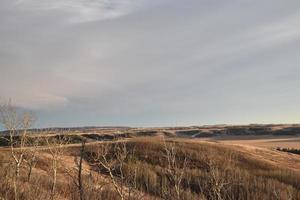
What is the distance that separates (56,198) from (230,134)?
4407 inches

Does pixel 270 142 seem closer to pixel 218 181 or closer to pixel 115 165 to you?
pixel 115 165

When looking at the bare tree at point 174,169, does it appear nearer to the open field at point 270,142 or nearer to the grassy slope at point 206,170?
the grassy slope at point 206,170

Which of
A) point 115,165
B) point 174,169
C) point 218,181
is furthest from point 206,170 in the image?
point 174,169

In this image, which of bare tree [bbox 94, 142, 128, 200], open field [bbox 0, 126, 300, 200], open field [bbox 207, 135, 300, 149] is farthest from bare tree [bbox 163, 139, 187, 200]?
open field [bbox 207, 135, 300, 149]

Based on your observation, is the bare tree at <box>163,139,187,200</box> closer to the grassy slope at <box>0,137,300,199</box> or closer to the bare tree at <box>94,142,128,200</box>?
the grassy slope at <box>0,137,300,199</box>

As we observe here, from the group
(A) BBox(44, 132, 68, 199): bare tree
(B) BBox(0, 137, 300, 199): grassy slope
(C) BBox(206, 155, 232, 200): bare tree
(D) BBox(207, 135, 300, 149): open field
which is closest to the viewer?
(C) BBox(206, 155, 232, 200): bare tree

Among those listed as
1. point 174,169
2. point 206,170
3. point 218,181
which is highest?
point 174,169

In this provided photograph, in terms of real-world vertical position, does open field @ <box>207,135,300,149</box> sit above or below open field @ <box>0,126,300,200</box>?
above

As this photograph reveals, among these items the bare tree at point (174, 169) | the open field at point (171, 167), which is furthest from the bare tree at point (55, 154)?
the bare tree at point (174, 169)

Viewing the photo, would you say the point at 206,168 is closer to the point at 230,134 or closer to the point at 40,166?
the point at 40,166

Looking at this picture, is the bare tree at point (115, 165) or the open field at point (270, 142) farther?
the open field at point (270, 142)

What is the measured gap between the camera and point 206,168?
91.9ft

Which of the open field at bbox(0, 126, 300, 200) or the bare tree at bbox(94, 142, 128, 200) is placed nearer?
the bare tree at bbox(94, 142, 128, 200)

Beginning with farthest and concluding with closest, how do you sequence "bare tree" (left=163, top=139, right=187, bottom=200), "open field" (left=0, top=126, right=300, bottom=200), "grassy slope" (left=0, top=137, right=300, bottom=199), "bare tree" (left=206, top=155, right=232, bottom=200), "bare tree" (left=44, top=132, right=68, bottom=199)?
"grassy slope" (left=0, top=137, right=300, bottom=199) < "open field" (left=0, top=126, right=300, bottom=200) < "bare tree" (left=44, top=132, right=68, bottom=199) < "bare tree" (left=206, top=155, right=232, bottom=200) < "bare tree" (left=163, top=139, right=187, bottom=200)
